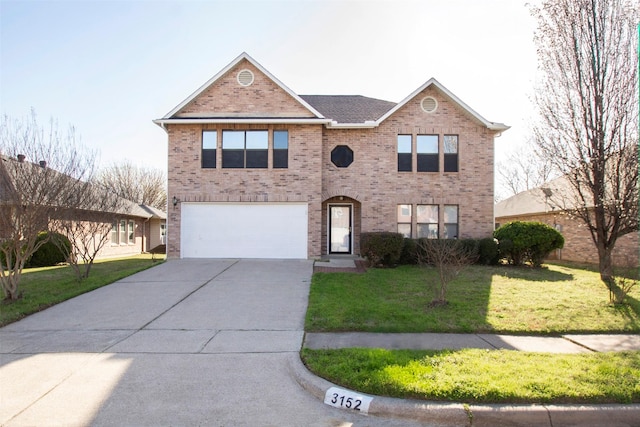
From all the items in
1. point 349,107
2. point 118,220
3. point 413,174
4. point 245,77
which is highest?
A: point 245,77

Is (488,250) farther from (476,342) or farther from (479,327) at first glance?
(476,342)

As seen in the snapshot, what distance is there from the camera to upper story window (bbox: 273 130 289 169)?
51.1 feet

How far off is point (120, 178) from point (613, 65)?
43.8m

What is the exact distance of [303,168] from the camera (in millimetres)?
15438

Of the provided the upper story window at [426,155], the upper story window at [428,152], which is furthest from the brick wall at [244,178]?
the upper story window at [426,155]

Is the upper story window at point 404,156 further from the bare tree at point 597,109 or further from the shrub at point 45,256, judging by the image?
the shrub at point 45,256

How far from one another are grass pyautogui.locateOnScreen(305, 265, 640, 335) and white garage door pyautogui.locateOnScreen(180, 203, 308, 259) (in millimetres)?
3872

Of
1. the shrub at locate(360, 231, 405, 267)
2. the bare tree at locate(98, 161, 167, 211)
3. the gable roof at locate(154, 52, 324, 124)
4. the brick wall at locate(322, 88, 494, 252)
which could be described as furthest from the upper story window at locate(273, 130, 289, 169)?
the bare tree at locate(98, 161, 167, 211)

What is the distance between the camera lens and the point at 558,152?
1127 centimetres

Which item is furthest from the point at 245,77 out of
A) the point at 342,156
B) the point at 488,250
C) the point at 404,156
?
the point at 488,250

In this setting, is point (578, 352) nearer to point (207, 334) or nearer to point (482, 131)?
point (207, 334)

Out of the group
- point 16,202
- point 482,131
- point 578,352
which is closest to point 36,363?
point 16,202

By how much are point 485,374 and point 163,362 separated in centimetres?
422

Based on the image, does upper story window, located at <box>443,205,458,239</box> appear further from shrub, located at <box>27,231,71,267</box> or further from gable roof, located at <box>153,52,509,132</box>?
shrub, located at <box>27,231,71,267</box>
